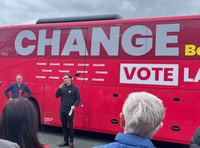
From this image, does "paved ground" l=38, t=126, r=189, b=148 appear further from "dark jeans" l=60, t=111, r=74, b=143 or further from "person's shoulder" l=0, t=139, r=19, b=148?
"person's shoulder" l=0, t=139, r=19, b=148

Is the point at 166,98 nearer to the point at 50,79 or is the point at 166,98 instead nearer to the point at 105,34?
the point at 105,34

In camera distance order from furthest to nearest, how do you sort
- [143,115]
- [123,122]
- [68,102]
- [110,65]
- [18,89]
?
[18,89], [110,65], [68,102], [123,122], [143,115]

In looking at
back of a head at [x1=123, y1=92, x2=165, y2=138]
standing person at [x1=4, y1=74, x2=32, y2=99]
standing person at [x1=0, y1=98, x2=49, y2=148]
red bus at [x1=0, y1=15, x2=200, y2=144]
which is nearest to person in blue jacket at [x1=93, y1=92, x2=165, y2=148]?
back of a head at [x1=123, y1=92, x2=165, y2=138]

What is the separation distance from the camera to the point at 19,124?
1.78 m

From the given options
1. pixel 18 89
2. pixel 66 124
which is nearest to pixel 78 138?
pixel 66 124

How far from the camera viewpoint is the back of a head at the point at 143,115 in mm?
1578

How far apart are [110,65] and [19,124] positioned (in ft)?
15.0

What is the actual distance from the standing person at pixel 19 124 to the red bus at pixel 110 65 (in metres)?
4.38

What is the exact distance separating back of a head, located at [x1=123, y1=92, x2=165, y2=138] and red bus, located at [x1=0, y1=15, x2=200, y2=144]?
4.22 metres

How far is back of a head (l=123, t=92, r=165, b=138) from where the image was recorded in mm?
1578

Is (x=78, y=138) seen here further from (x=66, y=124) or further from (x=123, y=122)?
(x=123, y=122)

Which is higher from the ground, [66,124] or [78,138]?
[66,124]

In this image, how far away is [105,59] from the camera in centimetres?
632

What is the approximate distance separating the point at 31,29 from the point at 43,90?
1.91m
